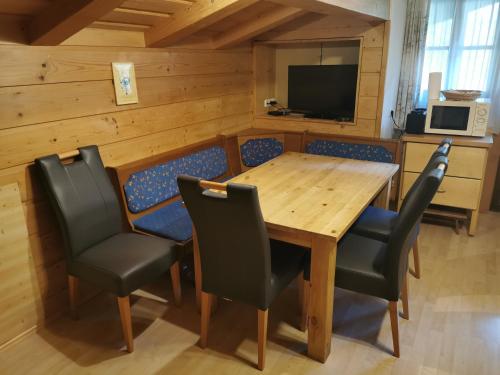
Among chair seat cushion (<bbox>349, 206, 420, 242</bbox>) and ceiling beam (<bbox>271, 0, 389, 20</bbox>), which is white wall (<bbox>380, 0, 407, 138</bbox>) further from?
chair seat cushion (<bbox>349, 206, 420, 242</bbox>)

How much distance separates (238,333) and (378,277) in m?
0.84

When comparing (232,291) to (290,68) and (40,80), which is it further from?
(290,68)

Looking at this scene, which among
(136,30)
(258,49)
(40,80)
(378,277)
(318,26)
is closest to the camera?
(378,277)

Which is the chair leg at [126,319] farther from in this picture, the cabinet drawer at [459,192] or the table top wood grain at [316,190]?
the cabinet drawer at [459,192]

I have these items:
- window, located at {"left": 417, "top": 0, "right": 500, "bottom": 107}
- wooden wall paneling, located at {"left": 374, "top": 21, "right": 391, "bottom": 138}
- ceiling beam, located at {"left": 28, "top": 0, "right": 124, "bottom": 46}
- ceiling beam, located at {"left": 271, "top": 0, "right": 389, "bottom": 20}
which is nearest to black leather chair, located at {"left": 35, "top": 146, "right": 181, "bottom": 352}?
ceiling beam, located at {"left": 28, "top": 0, "right": 124, "bottom": 46}

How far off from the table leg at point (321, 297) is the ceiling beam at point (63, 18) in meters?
1.41

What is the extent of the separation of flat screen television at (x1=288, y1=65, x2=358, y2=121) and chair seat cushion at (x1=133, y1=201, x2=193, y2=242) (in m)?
1.81

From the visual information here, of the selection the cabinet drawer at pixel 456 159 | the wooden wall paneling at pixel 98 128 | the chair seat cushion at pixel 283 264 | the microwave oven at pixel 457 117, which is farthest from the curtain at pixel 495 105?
the chair seat cushion at pixel 283 264

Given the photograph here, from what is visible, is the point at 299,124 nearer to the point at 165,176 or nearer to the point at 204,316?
the point at 165,176

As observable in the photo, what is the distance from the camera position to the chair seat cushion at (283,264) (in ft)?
6.13

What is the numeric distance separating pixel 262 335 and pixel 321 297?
0.34 m

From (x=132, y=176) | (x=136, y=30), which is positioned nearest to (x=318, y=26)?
(x=136, y=30)

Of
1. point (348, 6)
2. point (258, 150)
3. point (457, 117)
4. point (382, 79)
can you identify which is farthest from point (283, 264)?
point (457, 117)

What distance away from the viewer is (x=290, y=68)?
3.89 m
